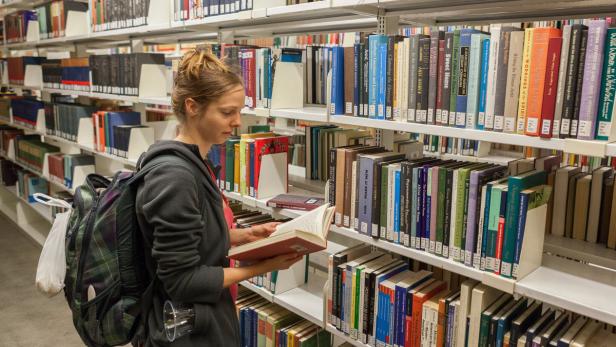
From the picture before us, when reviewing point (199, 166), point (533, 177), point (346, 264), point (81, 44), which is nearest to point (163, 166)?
point (199, 166)

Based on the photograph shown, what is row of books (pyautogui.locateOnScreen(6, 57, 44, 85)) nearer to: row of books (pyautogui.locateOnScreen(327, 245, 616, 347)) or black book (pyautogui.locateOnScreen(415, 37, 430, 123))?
row of books (pyautogui.locateOnScreen(327, 245, 616, 347))

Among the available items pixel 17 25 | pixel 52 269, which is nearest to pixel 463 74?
pixel 52 269

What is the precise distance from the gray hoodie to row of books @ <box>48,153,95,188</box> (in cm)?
318

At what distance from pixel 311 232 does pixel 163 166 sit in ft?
1.44

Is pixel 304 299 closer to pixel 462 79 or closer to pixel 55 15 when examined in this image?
pixel 462 79

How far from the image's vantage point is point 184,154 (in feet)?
4.45

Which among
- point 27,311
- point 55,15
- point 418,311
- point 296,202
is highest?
point 55,15

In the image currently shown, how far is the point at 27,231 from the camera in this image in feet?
16.8

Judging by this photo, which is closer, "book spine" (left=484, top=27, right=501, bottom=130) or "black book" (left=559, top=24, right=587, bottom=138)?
"black book" (left=559, top=24, right=587, bottom=138)

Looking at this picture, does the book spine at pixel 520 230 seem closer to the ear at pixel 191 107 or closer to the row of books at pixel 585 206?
the row of books at pixel 585 206

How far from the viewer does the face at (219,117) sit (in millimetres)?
1437

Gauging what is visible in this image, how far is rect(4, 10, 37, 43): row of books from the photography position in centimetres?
491

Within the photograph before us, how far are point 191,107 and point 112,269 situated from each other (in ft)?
1.66

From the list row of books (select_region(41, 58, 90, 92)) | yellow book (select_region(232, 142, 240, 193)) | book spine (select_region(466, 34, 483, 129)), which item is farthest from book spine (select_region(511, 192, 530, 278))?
row of books (select_region(41, 58, 90, 92))
